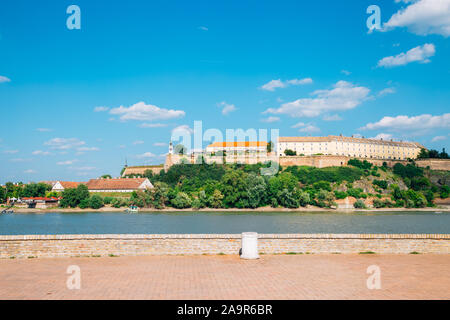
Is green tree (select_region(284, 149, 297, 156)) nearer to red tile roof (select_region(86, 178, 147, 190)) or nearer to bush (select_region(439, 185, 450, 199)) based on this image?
bush (select_region(439, 185, 450, 199))

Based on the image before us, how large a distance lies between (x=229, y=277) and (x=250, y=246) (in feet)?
7.26

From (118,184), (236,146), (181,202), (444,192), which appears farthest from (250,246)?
(236,146)

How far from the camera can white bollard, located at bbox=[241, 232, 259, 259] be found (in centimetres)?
1112

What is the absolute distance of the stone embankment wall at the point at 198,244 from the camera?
11.5 meters

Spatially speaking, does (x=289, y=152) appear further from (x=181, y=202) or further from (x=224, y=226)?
(x=224, y=226)

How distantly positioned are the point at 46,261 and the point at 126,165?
314 ft

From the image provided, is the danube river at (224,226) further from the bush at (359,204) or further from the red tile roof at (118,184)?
the red tile roof at (118,184)

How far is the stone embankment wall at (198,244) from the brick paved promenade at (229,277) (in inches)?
14.6

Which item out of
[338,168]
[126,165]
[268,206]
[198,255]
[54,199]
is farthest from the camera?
[126,165]

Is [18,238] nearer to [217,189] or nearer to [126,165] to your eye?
[217,189]

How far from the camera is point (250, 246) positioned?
36.5 ft

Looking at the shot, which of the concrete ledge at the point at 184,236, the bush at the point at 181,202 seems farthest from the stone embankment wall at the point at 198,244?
the bush at the point at 181,202

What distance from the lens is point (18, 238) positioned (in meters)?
11.4
